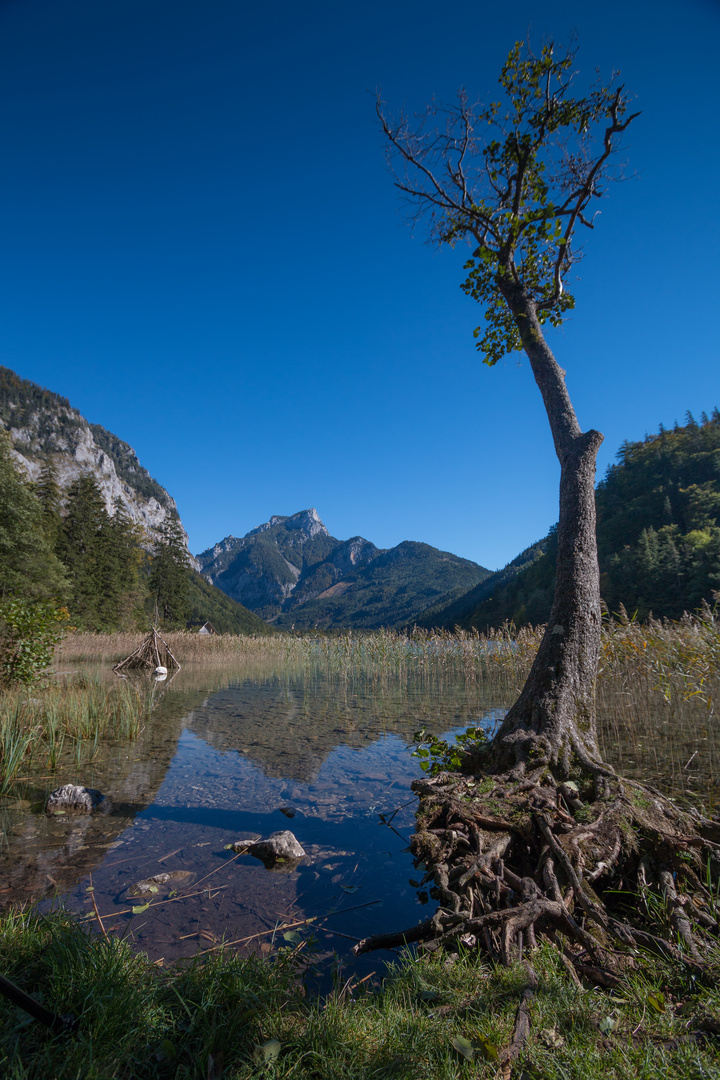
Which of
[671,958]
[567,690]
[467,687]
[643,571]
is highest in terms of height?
[643,571]

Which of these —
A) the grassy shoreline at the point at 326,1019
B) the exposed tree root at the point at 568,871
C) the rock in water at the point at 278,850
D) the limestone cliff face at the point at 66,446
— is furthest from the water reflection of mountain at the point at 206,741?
→ the limestone cliff face at the point at 66,446

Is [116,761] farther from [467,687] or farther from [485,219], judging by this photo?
[467,687]

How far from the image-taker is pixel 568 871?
8.55ft

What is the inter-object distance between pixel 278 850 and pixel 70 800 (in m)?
2.52

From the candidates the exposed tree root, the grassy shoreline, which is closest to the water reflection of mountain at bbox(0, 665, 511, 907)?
the grassy shoreline

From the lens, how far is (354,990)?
2.24 m

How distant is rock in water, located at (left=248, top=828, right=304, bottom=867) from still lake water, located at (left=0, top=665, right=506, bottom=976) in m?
0.09

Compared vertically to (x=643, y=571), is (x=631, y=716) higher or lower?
lower

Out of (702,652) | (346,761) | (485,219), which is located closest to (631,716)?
(702,652)

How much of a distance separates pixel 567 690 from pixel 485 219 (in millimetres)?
6058

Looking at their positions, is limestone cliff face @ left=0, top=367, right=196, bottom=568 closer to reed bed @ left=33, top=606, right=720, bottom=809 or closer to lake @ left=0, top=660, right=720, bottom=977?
reed bed @ left=33, top=606, right=720, bottom=809

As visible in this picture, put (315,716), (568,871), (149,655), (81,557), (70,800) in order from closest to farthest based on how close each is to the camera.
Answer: (568,871) < (70,800) < (315,716) < (149,655) < (81,557)

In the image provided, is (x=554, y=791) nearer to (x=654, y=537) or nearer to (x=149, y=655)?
(x=149, y=655)

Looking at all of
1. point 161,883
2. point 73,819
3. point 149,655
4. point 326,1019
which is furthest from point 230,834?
point 149,655
